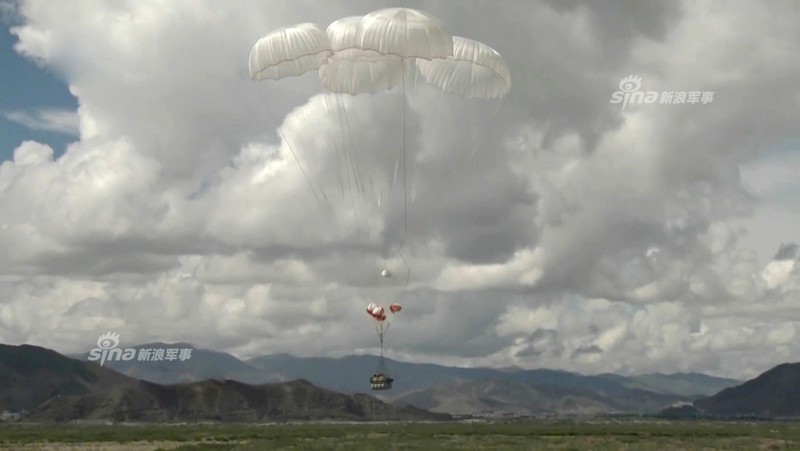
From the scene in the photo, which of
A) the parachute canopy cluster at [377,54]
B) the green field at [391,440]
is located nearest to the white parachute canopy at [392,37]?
the parachute canopy cluster at [377,54]

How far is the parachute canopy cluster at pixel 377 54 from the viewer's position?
4409 cm

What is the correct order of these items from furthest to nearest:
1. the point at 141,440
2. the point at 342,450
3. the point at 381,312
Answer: the point at 141,440, the point at 342,450, the point at 381,312

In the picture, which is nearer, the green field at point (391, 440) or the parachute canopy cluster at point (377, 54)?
the parachute canopy cluster at point (377, 54)

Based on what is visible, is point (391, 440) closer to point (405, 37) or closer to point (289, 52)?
point (289, 52)

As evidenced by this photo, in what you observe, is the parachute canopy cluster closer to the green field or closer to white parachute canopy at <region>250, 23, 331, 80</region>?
white parachute canopy at <region>250, 23, 331, 80</region>

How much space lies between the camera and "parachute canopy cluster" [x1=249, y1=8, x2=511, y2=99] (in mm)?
44094

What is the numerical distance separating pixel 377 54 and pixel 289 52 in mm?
4994

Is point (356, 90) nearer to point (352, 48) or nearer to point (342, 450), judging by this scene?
point (352, 48)

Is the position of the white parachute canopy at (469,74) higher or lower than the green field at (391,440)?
higher

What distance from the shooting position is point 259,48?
47500 millimetres

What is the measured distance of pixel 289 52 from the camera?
151 feet

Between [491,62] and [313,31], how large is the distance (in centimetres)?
991

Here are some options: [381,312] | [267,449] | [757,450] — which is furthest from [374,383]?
[757,450]

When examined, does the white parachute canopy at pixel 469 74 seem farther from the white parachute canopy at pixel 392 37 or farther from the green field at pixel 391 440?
the green field at pixel 391 440
